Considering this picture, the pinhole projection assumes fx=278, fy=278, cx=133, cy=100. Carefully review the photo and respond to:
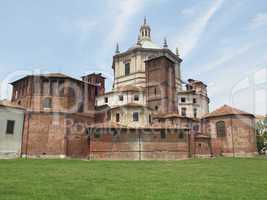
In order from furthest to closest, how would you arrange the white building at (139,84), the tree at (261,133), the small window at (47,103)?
the tree at (261,133)
the white building at (139,84)
the small window at (47,103)

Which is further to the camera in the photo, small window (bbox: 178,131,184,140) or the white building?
the white building

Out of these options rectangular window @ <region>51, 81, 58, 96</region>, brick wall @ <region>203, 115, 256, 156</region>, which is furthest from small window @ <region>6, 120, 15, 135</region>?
brick wall @ <region>203, 115, 256, 156</region>

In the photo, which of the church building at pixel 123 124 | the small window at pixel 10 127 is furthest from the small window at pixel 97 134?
the small window at pixel 10 127

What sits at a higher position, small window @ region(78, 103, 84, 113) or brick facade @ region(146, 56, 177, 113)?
brick facade @ region(146, 56, 177, 113)

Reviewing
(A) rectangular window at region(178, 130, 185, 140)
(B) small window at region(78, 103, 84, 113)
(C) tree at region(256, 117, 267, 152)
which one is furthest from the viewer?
(C) tree at region(256, 117, 267, 152)

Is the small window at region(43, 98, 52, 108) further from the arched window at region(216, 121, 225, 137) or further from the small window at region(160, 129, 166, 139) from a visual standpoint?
the arched window at region(216, 121, 225, 137)

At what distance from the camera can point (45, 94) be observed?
34.6 metres

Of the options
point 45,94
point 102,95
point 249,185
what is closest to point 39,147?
point 45,94

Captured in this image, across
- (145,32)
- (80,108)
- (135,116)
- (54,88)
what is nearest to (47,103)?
(54,88)

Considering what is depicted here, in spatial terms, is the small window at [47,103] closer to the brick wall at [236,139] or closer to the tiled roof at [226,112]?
the brick wall at [236,139]

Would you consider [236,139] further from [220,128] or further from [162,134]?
[162,134]

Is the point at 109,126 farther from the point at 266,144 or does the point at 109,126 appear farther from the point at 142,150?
the point at 266,144

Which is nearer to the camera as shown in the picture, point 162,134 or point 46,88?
point 162,134

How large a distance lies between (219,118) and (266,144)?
52.6 feet
